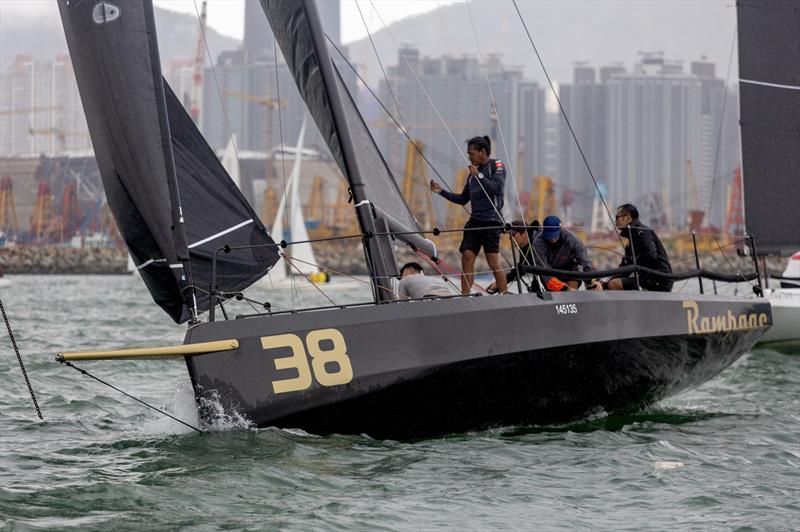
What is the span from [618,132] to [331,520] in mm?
174120

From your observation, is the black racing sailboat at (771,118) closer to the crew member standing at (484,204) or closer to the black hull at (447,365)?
the black hull at (447,365)

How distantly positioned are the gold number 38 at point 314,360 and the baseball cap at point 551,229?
219 centimetres

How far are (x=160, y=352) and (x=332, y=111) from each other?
2278 millimetres

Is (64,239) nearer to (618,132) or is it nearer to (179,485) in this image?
(618,132)

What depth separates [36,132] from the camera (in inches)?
5010

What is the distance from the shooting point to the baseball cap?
8.87m

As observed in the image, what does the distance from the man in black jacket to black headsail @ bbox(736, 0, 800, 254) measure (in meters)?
7.25

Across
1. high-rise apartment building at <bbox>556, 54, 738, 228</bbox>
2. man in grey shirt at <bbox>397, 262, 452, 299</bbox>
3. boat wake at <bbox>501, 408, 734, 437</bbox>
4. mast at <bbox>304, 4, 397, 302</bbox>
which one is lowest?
boat wake at <bbox>501, 408, 734, 437</bbox>

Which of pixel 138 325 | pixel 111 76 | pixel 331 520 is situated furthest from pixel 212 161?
pixel 138 325

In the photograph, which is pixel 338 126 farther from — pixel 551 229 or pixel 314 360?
pixel 314 360

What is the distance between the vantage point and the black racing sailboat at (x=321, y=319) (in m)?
7.18

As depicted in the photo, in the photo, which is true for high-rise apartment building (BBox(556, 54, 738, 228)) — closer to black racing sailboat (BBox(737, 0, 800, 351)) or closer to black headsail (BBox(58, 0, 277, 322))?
black racing sailboat (BBox(737, 0, 800, 351))

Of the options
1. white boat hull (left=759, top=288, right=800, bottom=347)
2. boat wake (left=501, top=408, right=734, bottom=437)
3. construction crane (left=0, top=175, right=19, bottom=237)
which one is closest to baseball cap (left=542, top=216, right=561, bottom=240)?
boat wake (left=501, top=408, right=734, bottom=437)

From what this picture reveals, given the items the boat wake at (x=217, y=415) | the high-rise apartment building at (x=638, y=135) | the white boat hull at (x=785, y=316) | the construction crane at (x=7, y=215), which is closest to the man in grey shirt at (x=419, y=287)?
the boat wake at (x=217, y=415)
